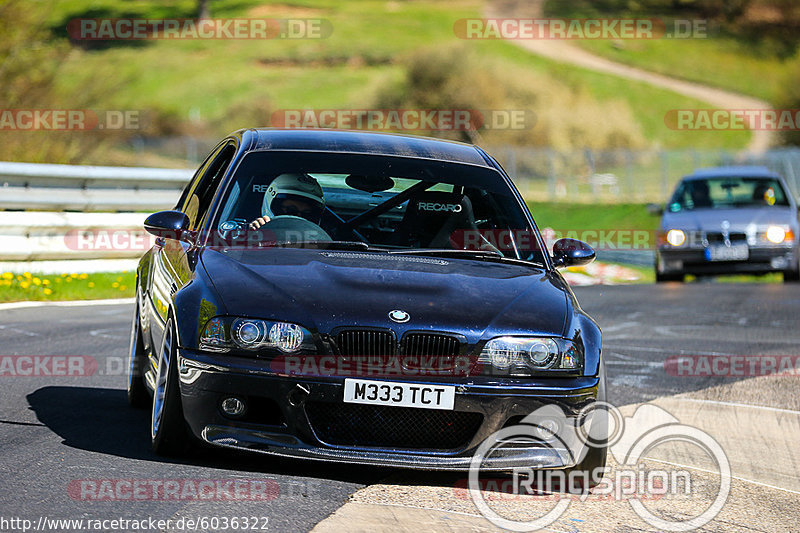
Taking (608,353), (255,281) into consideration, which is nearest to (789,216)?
(608,353)

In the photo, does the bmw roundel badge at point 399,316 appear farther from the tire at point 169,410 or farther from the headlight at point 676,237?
the headlight at point 676,237

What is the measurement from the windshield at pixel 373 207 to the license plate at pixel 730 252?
11182 mm

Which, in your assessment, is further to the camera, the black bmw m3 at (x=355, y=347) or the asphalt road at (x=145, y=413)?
the black bmw m3 at (x=355, y=347)

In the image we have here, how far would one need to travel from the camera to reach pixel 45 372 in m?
8.25

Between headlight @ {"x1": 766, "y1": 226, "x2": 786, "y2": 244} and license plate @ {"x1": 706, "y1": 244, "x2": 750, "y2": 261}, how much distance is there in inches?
14.4

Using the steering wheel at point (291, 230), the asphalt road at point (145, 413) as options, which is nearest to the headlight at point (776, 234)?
the asphalt road at point (145, 413)

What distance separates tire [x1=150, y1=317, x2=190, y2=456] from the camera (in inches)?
217

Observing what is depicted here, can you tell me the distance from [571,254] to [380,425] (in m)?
1.97

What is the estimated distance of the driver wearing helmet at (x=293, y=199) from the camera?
21.5 ft

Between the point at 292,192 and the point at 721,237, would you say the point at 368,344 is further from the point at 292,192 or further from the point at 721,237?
the point at 721,237

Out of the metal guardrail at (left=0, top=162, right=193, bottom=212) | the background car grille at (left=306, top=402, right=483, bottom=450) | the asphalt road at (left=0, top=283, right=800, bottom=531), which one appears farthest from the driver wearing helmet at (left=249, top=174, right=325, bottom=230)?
the metal guardrail at (left=0, top=162, right=193, bottom=212)

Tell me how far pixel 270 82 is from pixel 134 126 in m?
51.3

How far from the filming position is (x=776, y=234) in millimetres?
17672

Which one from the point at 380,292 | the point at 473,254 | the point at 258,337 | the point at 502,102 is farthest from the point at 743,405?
the point at 502,102
